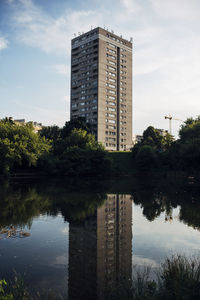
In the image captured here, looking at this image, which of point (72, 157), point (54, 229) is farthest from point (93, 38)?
point (54, 229)

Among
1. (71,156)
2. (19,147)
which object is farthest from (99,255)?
(71,156)

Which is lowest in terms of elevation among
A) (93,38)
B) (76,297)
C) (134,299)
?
(76,297)

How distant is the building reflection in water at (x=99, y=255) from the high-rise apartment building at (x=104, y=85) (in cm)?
9968

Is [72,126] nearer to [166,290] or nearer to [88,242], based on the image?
[88,242]

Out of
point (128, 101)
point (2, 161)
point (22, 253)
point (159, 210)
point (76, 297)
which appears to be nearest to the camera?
point (76, 297)

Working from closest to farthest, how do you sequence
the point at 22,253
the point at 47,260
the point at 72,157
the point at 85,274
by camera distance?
the point at 85,274
the point at 47,260
the point at 22,253
the point at 72,157

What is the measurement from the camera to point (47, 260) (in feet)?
38.7

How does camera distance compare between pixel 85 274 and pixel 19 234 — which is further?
pixel 19 234

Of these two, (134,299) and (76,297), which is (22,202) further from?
(134,299)

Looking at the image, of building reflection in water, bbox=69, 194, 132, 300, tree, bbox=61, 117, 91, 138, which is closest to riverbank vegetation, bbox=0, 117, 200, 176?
tree, bbox=61, 117, 91, 138

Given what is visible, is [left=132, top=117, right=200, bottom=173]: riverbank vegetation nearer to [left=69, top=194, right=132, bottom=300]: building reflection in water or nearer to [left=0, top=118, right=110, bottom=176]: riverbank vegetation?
[left=0, top=118, right=110, bottom=176]: riverbank vegetation

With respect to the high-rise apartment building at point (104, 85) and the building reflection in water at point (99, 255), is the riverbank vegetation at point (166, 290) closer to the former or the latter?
the building reflection in water at point (99, 255)

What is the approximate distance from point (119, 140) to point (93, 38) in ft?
166

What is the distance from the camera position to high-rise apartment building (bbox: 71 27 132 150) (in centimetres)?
12125
